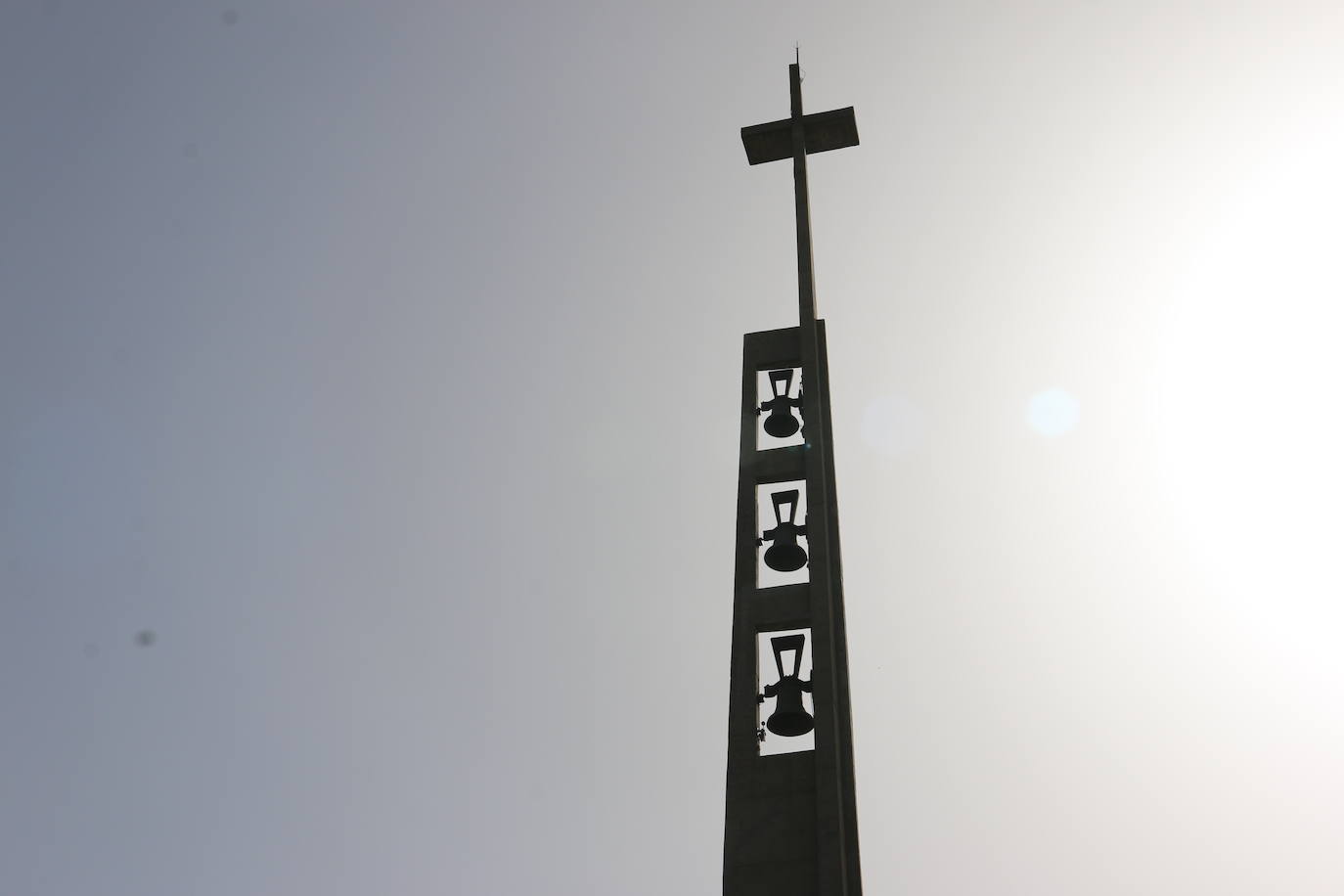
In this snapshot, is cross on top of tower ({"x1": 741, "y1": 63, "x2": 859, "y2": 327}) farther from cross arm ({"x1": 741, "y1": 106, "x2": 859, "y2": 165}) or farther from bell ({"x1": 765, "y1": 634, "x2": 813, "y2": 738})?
bell ({"x1": 765, "y1": 634, "x2": 813, "y2": 738})

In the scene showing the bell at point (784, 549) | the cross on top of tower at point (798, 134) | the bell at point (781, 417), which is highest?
the cross on top of tower at point (798, 134)

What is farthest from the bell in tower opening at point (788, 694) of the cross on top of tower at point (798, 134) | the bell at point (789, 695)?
the cross on top of tower at point (798, 134)

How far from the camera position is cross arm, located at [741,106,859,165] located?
13.9m

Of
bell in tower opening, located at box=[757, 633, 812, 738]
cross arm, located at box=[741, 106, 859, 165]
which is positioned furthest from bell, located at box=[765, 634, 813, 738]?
cross arm, located at box=[741, 106, 859, 165]

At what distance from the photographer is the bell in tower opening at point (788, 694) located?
9680 millimetres

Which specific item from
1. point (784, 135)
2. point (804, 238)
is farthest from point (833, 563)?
point (784, 135)

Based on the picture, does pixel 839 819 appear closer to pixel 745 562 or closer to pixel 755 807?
pixel 755 807

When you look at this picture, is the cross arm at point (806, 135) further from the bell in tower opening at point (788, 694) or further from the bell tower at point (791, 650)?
the bell in tower opening at point (788, 694)

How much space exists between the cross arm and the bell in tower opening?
641 cm

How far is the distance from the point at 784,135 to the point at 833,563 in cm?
595

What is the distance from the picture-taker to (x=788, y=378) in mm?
11828

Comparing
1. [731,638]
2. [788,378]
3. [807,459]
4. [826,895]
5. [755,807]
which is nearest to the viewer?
[826,895]

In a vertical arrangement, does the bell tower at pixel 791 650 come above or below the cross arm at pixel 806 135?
below

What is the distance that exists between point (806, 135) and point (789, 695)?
278 inches
